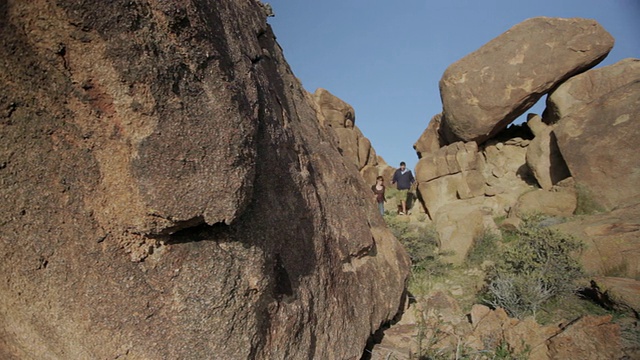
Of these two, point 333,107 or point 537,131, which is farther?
point 333,107

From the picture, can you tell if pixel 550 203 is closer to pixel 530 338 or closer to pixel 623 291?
pixel 623 291

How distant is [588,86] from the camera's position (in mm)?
8945

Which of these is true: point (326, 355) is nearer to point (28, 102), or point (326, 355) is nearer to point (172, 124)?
point (172, 124)

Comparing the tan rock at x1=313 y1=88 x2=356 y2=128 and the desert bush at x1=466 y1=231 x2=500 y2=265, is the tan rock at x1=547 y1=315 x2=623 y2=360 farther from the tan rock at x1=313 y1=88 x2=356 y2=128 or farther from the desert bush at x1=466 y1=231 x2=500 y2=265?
the tan rock at x1=313 y1=88 x2=356 y2=128

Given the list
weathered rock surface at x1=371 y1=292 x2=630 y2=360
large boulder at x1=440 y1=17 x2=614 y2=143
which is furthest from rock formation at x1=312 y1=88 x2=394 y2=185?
weathered rock surface at x1=371 y1=292 x2=630 y2=360

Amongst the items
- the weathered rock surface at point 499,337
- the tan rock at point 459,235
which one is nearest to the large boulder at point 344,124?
the tan rock at point 459,235

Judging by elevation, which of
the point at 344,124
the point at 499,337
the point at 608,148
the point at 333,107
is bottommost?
the point at 499,337

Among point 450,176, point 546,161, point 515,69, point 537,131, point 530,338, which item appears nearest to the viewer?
point 530,338

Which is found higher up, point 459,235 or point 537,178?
point 537,178

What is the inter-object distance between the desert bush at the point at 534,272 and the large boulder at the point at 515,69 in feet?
17.2

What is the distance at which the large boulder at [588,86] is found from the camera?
8.39 m

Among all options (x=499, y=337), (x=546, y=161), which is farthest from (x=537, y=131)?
(x=499, y=337)

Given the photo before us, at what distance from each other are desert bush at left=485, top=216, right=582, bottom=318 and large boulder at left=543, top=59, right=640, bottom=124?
510 cm

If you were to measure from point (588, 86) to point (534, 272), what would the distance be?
663 centimetres
